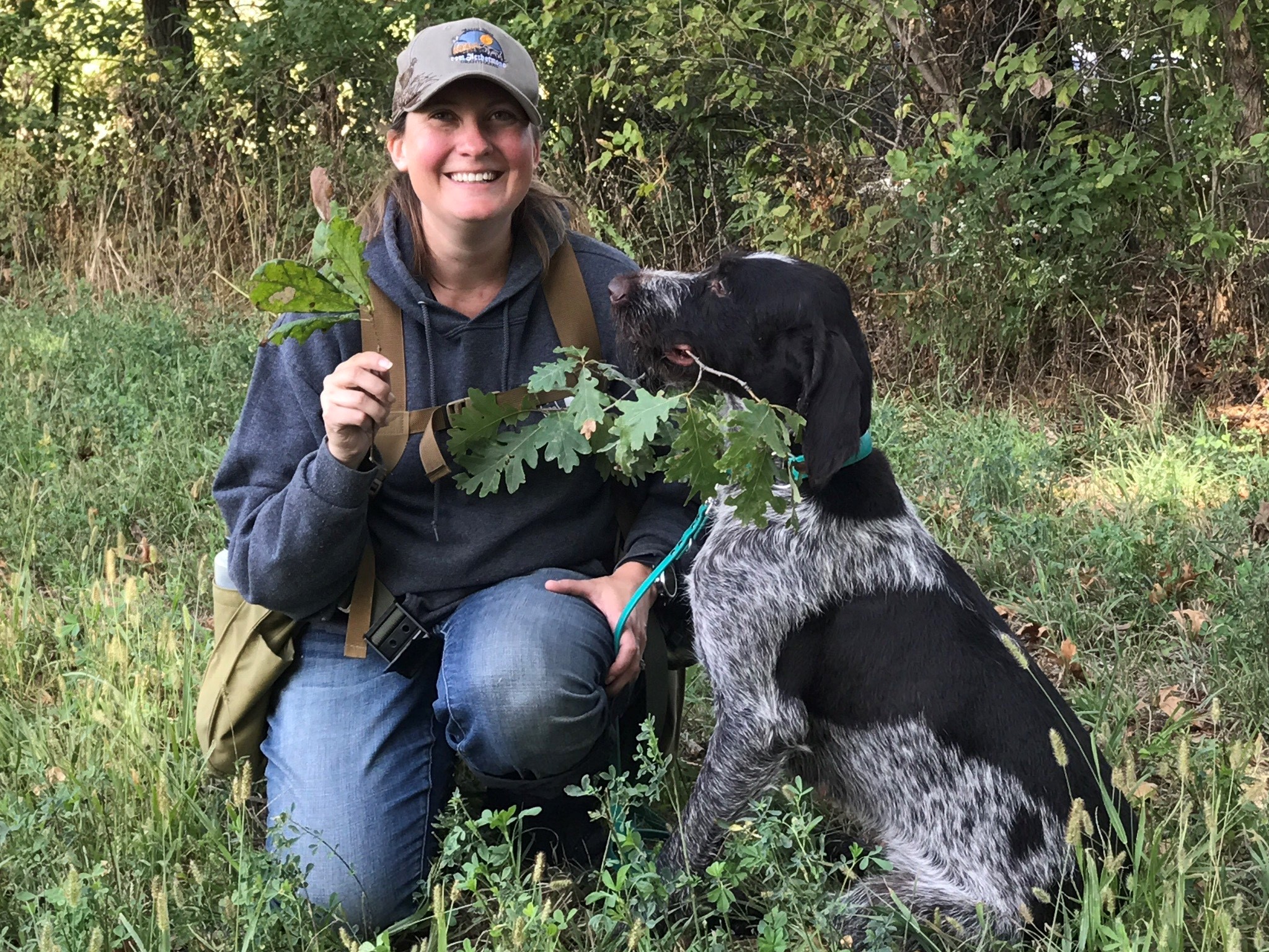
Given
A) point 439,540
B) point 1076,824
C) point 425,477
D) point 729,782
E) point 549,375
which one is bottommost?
point 729,782

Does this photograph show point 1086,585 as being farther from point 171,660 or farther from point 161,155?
point 161,155

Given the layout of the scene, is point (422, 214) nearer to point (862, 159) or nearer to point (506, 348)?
point (506, 348)

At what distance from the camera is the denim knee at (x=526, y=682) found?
2.79 m

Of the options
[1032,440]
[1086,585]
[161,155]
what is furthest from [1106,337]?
[161,155]

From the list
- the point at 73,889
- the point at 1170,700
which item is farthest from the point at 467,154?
the point at 1170,700

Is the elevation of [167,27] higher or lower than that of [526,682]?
higher

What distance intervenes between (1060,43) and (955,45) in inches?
22.4

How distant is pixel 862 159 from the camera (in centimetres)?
726

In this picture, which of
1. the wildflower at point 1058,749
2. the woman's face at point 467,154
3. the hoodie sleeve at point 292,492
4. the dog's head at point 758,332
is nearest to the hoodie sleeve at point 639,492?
the dog's head at point 758,332

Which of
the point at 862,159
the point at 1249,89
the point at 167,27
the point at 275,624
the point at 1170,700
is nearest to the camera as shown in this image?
the point at 275,624

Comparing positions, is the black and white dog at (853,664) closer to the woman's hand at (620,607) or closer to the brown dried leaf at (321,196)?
the woman's hand at (620,607)

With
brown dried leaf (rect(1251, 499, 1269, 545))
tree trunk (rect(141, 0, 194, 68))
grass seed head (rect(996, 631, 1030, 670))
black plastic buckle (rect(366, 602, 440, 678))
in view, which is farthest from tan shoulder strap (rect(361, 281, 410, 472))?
tree trunk (rect(141, 0, 194, 68))

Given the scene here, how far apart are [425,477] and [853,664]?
115 centimetres

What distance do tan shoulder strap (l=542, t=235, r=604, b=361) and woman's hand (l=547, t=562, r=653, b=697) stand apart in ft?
1.88
